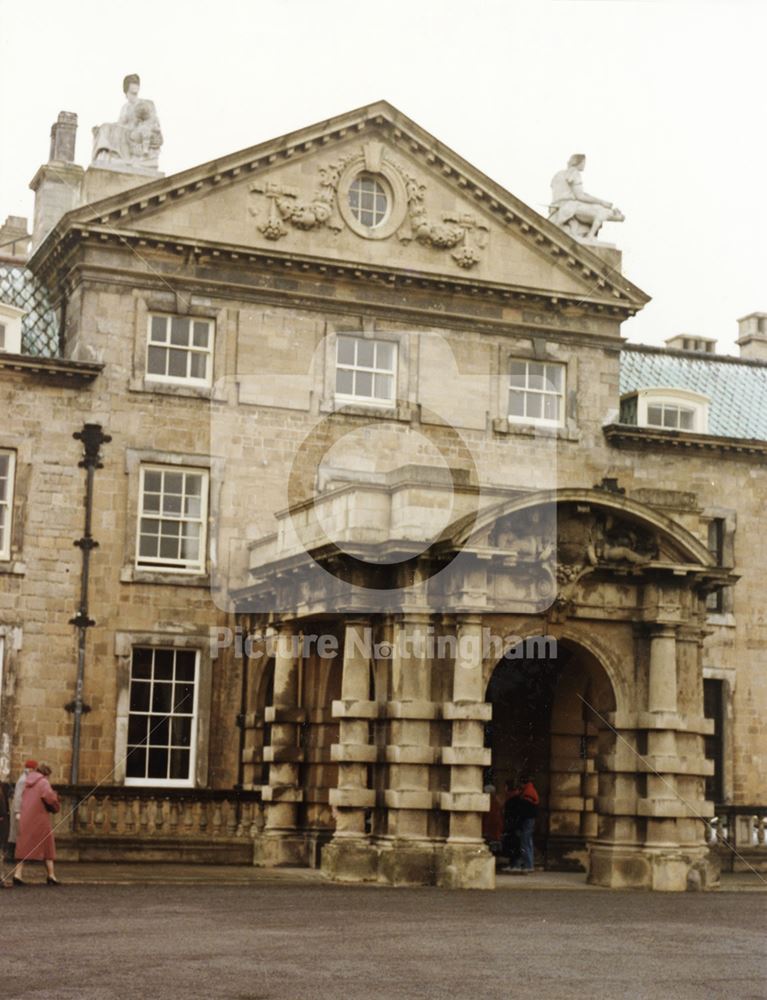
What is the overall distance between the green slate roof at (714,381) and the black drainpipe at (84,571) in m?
13.1

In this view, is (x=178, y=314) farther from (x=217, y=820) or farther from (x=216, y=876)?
(x=216, y=876)

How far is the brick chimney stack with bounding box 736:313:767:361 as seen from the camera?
151 ft

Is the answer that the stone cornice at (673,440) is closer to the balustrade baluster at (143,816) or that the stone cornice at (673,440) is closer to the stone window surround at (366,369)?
the stone window surround at (366,369)

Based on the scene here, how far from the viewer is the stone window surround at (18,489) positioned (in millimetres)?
32156

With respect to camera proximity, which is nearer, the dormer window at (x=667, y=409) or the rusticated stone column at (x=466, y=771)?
the rusticated stone column at (x=466, y=771)

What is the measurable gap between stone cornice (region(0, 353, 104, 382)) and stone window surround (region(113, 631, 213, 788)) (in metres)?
4.97

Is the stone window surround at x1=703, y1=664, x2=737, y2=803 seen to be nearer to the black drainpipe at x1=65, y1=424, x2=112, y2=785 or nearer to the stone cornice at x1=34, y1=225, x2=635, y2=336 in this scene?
the stone cornice at x1=34, y1=225, x2=635, y2=336

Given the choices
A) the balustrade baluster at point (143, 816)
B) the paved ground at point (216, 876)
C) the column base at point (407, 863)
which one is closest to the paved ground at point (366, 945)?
the paved ground at point (216, 876)

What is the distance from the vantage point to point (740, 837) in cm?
3409

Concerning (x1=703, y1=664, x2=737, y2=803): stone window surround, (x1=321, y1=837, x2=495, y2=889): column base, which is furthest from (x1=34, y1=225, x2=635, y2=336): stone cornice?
(x1=321, y1=837, x2=495, y2=889): column base

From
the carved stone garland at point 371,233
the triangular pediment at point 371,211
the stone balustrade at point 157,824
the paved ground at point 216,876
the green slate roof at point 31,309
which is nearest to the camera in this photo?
the paved ground at point 216,876

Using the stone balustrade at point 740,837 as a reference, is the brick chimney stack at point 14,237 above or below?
above

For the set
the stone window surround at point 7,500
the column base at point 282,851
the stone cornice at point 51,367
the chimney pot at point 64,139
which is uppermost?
the chimney pot at point 64,139

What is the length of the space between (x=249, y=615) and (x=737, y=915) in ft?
42.6
